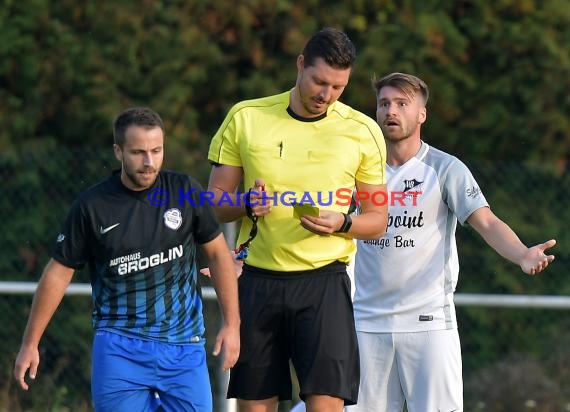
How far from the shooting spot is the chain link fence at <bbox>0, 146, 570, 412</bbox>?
8.39 metres

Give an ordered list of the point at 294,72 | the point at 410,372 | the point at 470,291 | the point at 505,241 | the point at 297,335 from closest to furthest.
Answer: the point at 297,335, the point at 505,241, the point at 410,372, the point at 470,291, the point at 294,72

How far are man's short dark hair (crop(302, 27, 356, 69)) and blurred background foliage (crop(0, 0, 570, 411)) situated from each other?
3.86 m

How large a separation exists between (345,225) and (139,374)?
1089 millimetres

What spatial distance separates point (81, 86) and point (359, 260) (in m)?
4.46

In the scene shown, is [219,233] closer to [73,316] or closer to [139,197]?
[139,197]

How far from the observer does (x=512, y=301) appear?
323 inches

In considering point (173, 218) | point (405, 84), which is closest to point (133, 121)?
point (173, 218)

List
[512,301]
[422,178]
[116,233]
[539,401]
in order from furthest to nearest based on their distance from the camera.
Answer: [539,401], [512,301], [422,178], [116,233]

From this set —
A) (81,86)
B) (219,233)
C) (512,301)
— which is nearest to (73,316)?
(81,86)

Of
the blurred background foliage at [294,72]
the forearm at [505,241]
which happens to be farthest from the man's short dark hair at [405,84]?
the blurred background foliage at [294,72]

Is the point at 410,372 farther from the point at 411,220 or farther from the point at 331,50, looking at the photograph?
the point at 331,50

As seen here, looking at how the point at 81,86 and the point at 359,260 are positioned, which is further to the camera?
the point at 81,86

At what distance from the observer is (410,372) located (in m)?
6.01

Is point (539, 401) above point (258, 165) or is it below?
below
